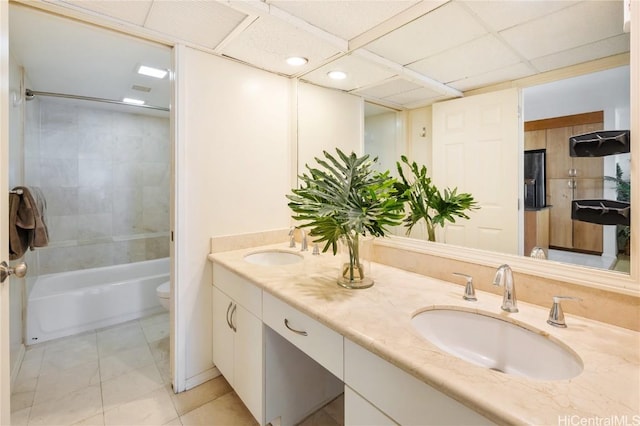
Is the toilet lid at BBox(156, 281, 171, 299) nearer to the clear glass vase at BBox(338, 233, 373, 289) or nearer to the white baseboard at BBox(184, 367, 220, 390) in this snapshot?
A: the white baseboard at BBox(184, 367, 220, 390)

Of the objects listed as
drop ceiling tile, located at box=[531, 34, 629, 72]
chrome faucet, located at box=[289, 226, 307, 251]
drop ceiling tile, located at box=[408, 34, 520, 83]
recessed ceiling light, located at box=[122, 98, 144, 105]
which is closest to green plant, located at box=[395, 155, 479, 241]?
drop ceiling tile, located at box=[408, 34, 520, 83]

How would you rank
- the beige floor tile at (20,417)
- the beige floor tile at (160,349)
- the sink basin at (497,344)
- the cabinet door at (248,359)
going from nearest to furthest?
the sink basin at (497,344) < the cabinet door at (248,359) < the beige floor tile at (20,417) < the beige floor tile at (160,349)

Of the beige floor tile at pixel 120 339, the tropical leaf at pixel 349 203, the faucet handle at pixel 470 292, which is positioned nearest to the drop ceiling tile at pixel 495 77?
the tropical leaf at pixel 349 203

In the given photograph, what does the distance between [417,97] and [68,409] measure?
2.51 metres

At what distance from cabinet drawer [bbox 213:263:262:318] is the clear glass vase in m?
0.42

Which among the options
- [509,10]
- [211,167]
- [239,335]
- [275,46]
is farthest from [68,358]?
[509,10]

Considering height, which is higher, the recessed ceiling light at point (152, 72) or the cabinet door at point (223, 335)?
the recessed ceiling light at point (152, 72)

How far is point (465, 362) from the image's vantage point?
2.35ft

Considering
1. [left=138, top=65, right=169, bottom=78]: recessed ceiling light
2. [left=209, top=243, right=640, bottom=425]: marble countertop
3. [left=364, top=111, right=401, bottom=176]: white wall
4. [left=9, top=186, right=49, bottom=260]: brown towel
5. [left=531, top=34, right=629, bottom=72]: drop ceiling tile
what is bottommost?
[left=209, top=243, right=640, bottom=425]: marble countertop

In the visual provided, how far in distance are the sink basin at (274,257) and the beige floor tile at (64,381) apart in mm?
1242

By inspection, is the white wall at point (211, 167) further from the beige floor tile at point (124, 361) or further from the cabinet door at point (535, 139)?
the cabinet door at point (535, 139)

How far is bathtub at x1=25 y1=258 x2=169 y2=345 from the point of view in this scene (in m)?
2.33

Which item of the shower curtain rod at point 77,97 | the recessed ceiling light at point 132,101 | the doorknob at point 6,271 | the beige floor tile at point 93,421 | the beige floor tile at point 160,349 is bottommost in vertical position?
the beige floor tile at point 93,421

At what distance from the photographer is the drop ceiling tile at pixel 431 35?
1255 mm
